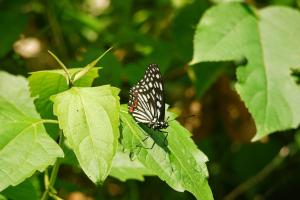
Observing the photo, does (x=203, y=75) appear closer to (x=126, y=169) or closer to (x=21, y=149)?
(x=126, y=169)

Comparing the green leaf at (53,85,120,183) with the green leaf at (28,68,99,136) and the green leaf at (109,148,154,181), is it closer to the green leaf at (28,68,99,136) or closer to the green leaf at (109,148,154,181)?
the green leaf at (28,68,99,136)

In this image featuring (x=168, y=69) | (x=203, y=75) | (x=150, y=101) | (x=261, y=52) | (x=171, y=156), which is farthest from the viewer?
(x=168, y=69)

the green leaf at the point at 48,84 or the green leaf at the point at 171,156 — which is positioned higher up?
the green leaf at the point at 48,84

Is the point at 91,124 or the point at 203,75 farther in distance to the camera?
the point at 203,75

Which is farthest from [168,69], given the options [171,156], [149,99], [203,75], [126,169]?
[171,156]

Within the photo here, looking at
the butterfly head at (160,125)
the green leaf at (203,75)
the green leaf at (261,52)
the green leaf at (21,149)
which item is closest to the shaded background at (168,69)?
the green leaf at (203,75)

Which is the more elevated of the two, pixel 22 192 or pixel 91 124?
pixel 91 124

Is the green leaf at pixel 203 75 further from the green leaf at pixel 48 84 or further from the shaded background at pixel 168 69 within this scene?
the green leaf at pixel 48 84

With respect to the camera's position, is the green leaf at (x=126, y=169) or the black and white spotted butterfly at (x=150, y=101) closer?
the black and white spotted butterfly at (x=150, y=101)
